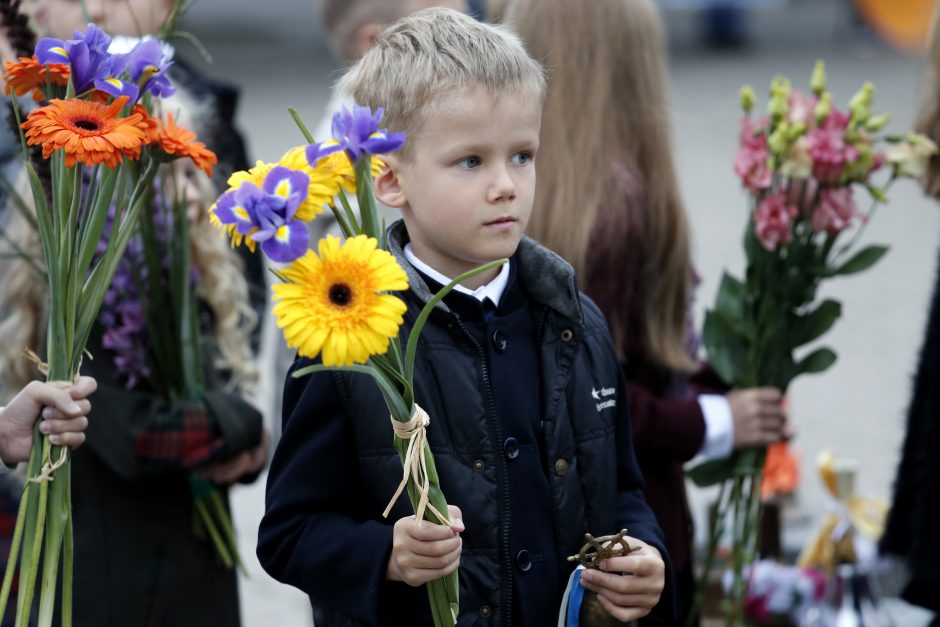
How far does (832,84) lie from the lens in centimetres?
1217

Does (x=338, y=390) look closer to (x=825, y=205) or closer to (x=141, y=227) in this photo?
(x=141, y=227)

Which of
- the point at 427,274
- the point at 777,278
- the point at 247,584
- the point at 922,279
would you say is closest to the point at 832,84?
the point at 922,279

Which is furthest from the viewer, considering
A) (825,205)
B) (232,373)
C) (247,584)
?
(247,584)

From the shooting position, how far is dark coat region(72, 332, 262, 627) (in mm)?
2633

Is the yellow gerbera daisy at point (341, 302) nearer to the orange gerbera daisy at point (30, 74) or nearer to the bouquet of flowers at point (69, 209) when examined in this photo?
the bouquet of flowers at point (69, 209)

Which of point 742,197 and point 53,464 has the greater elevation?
point 742,197

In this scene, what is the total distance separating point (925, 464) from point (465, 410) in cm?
154

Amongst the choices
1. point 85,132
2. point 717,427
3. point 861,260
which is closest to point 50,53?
point 85,132

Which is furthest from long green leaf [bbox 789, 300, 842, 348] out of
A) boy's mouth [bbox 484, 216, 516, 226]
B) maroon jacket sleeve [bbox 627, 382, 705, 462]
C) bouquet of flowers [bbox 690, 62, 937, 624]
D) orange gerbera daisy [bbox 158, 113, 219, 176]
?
orange gerbera daisy [bbox 158, 113, 219, 176]

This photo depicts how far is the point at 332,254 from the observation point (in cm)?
158

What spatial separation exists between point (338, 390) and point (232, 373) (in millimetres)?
1093

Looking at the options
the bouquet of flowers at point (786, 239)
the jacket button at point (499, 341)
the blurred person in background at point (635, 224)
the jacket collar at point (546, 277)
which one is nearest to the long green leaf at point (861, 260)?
the bouquet of flowers at point (786, 239)

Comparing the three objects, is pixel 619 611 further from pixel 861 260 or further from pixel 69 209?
pixel 861 260

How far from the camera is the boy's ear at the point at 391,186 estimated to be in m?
1.95
